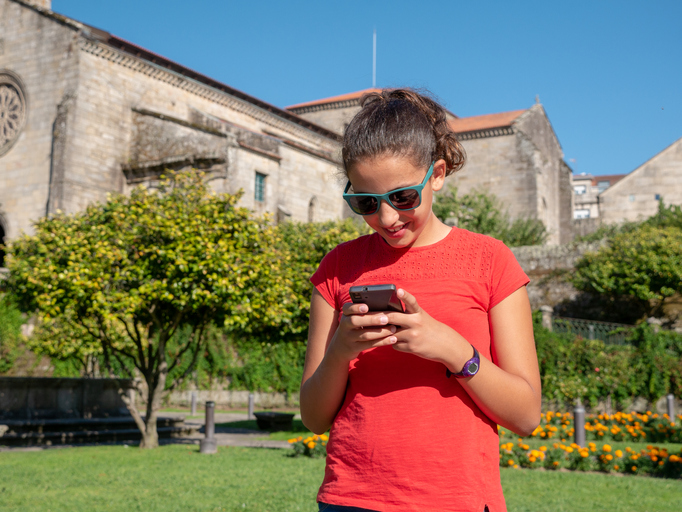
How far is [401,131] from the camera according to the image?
159 cm

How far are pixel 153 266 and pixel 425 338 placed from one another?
33.8ft

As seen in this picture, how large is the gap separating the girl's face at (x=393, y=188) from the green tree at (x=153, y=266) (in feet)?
30.4

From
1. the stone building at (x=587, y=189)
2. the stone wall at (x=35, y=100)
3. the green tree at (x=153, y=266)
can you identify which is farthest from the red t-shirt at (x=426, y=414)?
the stone building at (x=587, y=189)

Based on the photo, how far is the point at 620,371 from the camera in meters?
17.3

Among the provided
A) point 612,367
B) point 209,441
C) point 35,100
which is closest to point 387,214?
point 209,441

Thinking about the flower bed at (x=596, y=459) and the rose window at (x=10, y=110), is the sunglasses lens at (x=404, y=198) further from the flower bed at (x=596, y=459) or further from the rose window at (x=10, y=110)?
the rose window at (x=10, y=110)

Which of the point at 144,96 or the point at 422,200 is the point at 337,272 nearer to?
the point at 422,200

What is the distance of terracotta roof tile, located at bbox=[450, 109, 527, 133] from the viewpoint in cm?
3891

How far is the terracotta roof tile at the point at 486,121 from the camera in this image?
3891 cm

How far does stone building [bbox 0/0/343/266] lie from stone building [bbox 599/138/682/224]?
920 inches

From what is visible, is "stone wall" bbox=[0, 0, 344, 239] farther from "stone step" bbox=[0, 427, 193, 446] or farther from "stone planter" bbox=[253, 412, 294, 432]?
"stone step" bbox=[0, 427, 193, 446]

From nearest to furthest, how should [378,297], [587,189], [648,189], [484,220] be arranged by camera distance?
[378,297], [484,220], [648,189], [587,189]

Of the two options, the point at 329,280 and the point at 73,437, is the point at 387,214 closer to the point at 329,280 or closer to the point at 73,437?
the point at 329,280

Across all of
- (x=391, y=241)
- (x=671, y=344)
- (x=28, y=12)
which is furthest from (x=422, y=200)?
(x=28, y=12)
